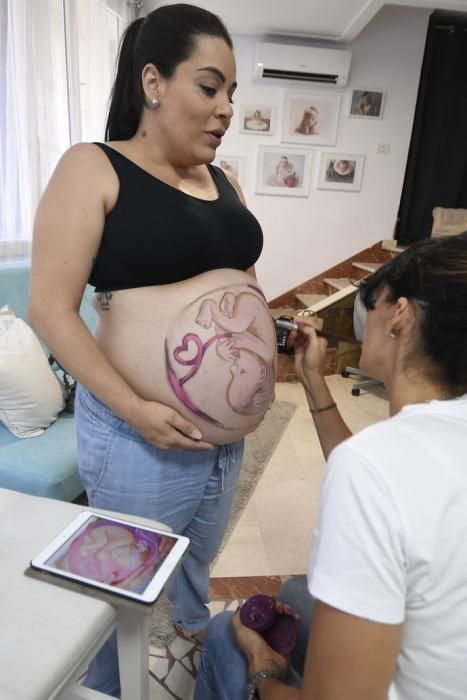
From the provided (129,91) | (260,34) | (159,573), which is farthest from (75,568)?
(260,34)

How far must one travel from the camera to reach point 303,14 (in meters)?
2.89

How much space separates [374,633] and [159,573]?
9.2 inches

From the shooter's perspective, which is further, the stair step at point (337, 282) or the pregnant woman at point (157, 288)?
the stair step at point (337, 282)

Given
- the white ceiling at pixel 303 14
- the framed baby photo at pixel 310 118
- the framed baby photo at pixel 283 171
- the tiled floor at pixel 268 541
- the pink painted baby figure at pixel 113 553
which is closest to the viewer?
the pink painted baby figure at pixel 113 553

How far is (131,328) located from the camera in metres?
0.73

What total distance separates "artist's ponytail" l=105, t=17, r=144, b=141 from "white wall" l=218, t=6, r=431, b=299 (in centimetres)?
291

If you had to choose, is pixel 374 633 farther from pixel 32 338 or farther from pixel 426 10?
pixel 426 10

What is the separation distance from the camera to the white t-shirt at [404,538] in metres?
0.40

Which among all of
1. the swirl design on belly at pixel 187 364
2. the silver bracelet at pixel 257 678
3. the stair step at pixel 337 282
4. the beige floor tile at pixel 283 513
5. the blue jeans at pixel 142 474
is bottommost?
the beige floor tile at pixel 283 513

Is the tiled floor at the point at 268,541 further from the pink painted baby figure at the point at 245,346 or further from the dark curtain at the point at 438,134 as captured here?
the dark curtain at the point at 438,134

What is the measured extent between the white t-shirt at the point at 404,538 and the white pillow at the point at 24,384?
117 cm

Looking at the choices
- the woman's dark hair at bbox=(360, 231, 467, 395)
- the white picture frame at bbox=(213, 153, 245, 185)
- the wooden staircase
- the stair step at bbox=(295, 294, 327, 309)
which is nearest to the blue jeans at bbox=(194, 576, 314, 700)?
the woman's dark hair at bbox=(360, 231, 467, 395)

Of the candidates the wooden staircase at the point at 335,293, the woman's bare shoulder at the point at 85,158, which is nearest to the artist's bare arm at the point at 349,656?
the woman's bare shoulder at the point at 85,158

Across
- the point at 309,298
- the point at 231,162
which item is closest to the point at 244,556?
the point at 309,298
